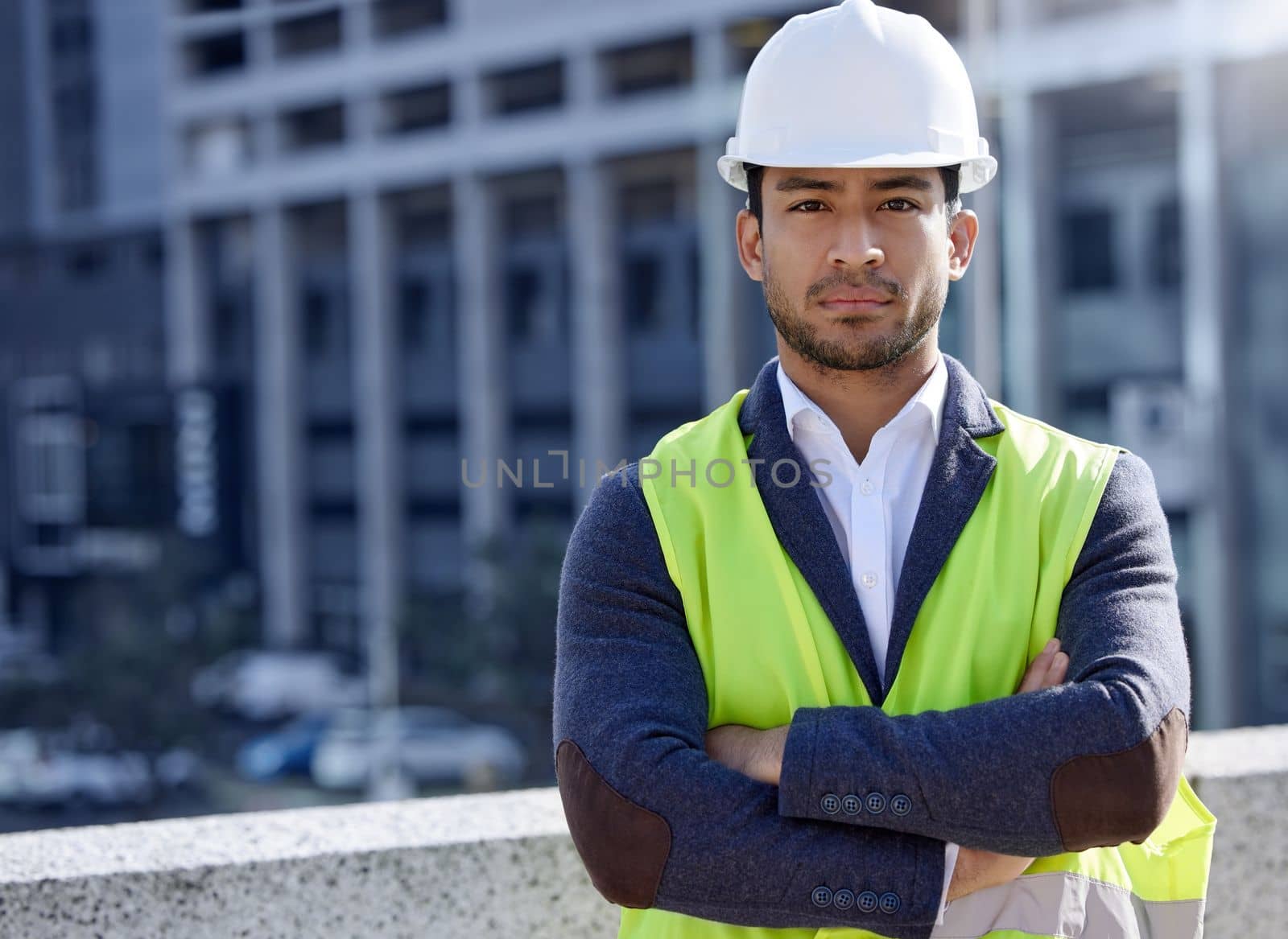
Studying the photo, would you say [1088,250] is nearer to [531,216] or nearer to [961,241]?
[531,216]

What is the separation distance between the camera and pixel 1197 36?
1744 cm

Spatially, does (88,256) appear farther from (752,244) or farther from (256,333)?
(752,244)

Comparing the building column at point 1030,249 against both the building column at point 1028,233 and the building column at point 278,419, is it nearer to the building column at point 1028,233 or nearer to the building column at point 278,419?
the building column at point 1028,233


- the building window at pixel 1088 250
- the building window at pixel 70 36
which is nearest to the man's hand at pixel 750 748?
the building window at pixel 1088 250

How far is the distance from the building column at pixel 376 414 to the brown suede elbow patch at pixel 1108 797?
97.8ft

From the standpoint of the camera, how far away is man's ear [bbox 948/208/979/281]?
→ 4.50ft

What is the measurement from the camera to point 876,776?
116 centimetres

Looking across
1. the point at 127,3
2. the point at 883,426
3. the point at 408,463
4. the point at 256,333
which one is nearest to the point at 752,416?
A: the point at 883,426

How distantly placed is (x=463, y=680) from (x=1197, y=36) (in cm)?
1626

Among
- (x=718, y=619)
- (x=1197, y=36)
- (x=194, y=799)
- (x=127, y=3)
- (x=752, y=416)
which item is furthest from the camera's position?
(x=127, y=3)

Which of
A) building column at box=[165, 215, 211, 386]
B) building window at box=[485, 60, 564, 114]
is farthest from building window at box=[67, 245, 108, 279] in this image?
building window at box=[485, 60, 564, 114]

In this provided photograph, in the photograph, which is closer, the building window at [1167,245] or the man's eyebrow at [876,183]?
the man's eyebrow at [876,183]

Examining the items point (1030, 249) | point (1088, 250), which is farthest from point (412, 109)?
point (1088, 250)

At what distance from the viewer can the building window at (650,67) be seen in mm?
26562
